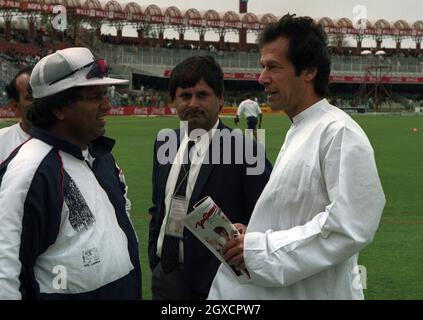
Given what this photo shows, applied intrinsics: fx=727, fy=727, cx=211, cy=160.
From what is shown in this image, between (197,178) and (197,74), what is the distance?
23.3 inches

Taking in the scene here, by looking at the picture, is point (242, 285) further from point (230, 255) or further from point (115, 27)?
point (115, 27)

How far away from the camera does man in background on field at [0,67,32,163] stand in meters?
5.25

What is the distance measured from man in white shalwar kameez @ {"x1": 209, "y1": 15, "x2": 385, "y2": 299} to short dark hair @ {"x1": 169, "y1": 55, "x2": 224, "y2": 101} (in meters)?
1.08

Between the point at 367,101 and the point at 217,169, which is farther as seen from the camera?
the point at 367,101

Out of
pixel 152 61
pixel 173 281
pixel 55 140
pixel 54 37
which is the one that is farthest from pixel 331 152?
pixel 152 61

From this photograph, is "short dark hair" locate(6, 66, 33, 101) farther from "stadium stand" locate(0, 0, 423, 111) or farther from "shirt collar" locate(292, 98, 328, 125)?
"stadium stand" locate(0, 0, 423, 111)

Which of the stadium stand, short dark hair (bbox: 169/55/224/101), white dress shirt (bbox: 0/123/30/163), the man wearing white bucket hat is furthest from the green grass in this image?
the stadium stand

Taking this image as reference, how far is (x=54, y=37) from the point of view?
5591 cm

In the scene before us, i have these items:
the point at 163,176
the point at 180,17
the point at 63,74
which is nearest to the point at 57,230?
the point at 63,74

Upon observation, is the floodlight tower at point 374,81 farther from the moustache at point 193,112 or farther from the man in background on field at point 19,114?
the moustache at point 193,112

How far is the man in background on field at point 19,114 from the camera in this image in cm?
525

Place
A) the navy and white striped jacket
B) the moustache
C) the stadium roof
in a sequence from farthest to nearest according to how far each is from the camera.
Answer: the stadium roof < the moustache < the navy and white striped jacket

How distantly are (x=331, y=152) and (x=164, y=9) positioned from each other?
223 feet

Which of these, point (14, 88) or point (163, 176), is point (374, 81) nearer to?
point (14, 88)
